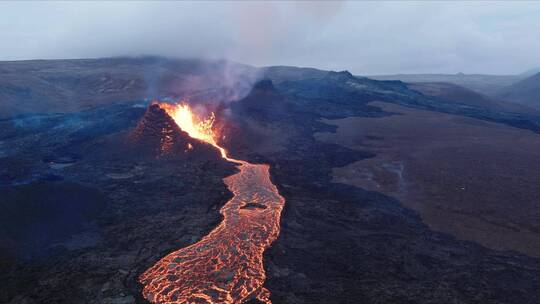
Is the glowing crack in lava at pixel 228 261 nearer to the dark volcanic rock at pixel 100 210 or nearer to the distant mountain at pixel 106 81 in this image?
the dark volcanic rock at pixel 100 210

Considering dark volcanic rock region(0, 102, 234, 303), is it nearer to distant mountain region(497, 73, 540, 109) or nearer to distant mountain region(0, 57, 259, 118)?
distant mountain region(0, 57, 259, 118)

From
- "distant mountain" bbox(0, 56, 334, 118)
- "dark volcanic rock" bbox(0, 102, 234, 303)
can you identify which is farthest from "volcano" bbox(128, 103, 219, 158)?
"distant mountain" bbox(0, 56, 334, 118)

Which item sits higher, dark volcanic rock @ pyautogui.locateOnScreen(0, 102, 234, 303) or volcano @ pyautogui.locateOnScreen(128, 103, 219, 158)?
volcano @ pyautogui.locateOnScreen(128, 103, 219, 158)

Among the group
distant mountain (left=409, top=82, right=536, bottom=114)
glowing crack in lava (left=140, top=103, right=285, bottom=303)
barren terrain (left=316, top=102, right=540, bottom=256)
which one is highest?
distant mountain (left=409, top=82, right=536, bottom=114)

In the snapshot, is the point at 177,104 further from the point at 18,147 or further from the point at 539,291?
the point at 539,291

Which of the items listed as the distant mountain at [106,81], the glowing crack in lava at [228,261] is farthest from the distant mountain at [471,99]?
the glowing crack in lava at [228,261]

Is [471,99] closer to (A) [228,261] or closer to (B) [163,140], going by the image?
(B) [163,140]

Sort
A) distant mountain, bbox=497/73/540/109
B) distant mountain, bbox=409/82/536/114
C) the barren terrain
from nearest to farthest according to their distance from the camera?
1. the barren terrain
2. distant mountain, bbox=409/82/536/114
3. distant mountain, bbox=497/73/540/109
